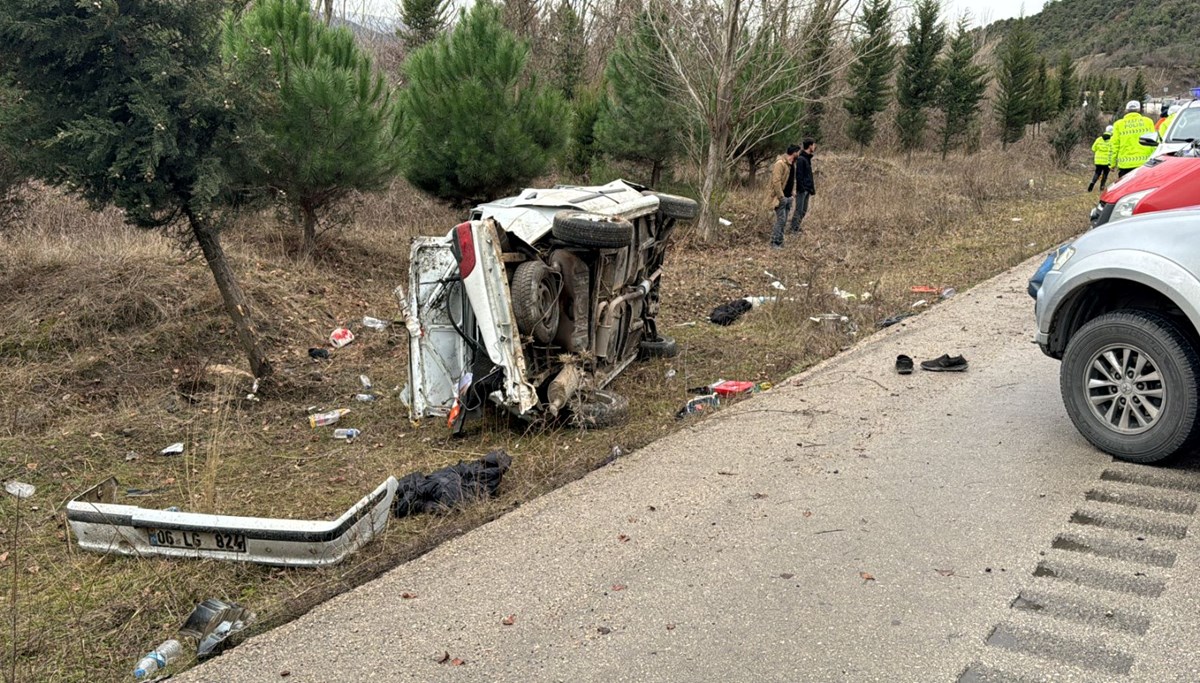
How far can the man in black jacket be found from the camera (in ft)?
53.9

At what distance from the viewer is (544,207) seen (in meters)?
6.64

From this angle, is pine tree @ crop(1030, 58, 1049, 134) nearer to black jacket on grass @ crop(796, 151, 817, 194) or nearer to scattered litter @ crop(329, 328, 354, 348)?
black jacket on grass @ crop(796, 151, 817, 194)

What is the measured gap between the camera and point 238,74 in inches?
275

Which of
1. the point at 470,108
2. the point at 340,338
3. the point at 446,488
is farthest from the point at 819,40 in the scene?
the point at 446,488

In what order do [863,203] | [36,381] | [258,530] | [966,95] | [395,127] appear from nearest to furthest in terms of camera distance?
[258,530]
[36,381]
[395,127]
[863,203]
[966,95]

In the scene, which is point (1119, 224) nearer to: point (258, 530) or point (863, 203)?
point (258, 530)

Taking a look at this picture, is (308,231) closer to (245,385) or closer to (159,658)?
(245,385)

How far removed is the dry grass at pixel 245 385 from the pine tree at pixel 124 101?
5.84 ft

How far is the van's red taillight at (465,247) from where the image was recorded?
5.90 metres

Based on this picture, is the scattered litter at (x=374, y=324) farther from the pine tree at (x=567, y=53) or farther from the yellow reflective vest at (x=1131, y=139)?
the yellow reflective vest at (x=1131, y=139)

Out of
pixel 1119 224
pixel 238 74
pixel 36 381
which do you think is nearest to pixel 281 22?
pixel 238 74

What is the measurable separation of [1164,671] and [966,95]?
31.6 meters

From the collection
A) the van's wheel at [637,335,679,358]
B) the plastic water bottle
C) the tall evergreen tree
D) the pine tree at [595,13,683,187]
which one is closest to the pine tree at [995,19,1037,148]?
the tall evergreen tree

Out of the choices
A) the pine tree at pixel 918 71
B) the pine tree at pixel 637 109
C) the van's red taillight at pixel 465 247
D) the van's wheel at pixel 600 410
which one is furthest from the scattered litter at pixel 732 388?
the pine tree at pixel 918 71
